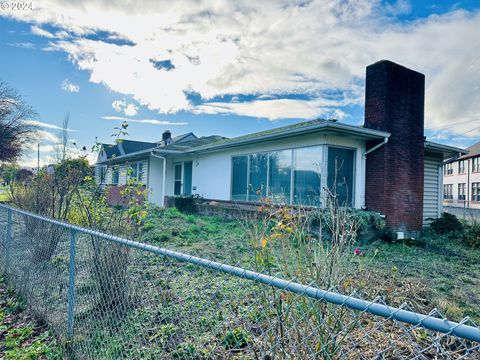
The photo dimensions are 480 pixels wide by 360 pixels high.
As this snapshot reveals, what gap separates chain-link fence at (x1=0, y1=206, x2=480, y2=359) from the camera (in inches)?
68.1

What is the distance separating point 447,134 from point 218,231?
75.9ft

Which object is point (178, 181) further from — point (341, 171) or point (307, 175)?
point (341, 171)

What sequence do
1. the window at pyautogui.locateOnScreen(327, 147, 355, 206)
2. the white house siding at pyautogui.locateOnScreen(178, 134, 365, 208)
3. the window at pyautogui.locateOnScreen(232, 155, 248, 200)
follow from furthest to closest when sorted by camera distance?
1. the window at pyautogui.locateOnScreen(232, 155, 248, 200)
2. the white house siding at pyautogui.locateOnScreen(178, 134, 365, 208)
3. the window at pyautogui.locateOnScreen(327, 147, 355, 206)

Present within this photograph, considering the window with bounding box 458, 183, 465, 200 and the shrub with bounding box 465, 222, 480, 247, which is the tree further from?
the window with bounding box 458, 183, 465, 200

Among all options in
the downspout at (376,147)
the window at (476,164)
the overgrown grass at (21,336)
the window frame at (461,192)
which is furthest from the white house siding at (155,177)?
the window frame at (461,192)

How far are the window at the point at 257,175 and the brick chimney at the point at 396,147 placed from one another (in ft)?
10.7

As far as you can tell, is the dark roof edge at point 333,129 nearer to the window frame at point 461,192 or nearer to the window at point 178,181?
the window at point 178,181

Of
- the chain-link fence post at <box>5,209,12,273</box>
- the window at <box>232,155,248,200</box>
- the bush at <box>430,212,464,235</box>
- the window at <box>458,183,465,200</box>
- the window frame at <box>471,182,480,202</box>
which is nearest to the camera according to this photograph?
the chain-link fence post at <box>5,209,12,273</box>

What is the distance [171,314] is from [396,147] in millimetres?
8588

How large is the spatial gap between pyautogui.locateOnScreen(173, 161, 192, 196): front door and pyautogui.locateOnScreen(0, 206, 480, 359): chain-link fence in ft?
36.9

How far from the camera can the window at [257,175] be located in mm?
10387

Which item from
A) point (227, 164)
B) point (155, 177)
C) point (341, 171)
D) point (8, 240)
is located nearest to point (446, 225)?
point (341, 171)

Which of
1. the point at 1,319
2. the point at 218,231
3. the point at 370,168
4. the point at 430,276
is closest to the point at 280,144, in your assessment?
the point at 370,168

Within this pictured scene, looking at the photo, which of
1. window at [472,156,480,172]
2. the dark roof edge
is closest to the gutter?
the dark roof edge
